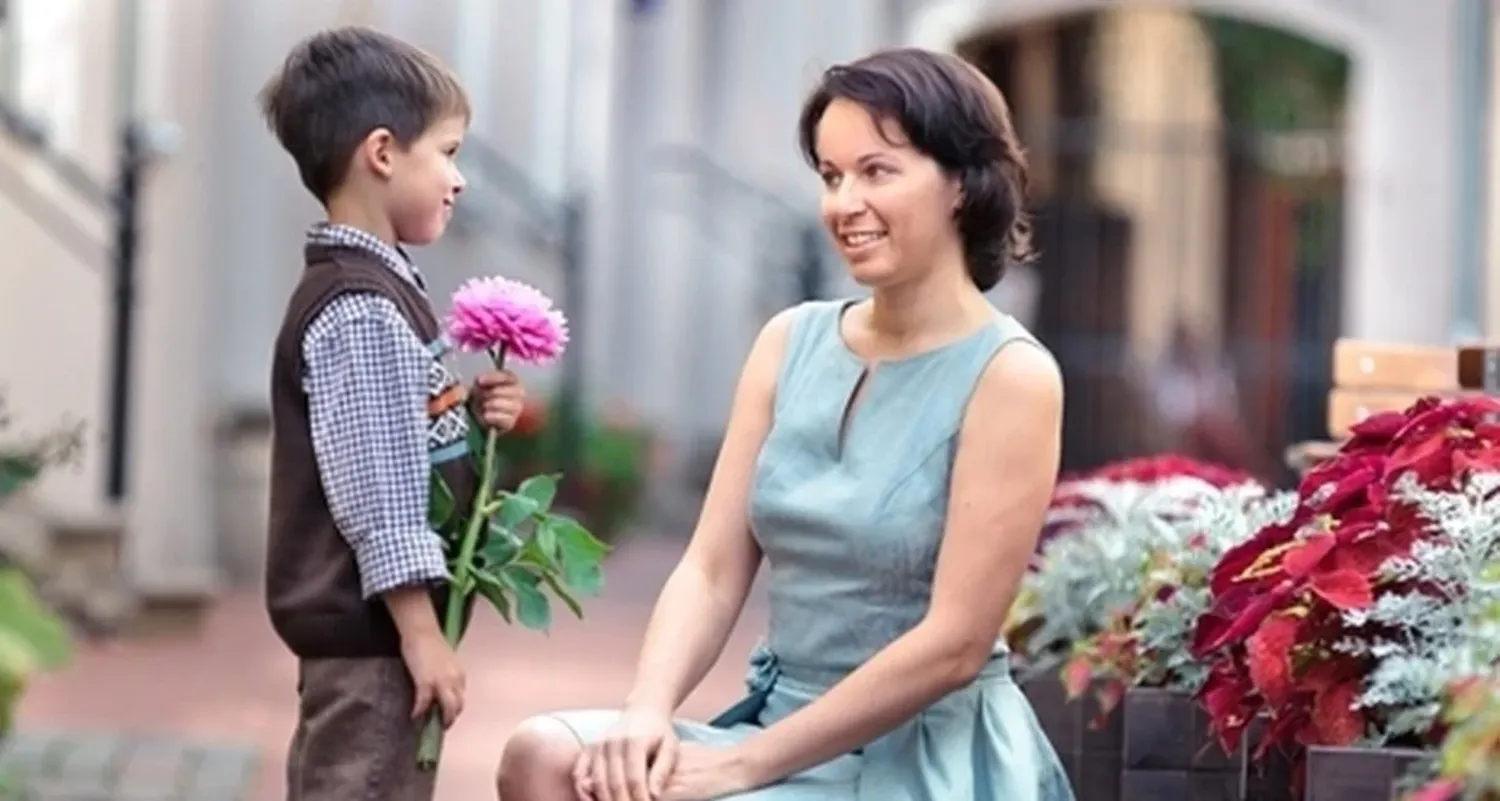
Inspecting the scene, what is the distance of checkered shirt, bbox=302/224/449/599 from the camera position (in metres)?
3.88

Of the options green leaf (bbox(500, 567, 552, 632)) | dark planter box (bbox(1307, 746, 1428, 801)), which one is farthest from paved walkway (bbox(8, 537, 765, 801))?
dark planter box (bbox(1307, 746, 1428, 801))

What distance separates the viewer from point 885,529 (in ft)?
11.9

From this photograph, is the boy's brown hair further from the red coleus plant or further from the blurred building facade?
the blurred building facade

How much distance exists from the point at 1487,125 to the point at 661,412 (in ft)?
17.0

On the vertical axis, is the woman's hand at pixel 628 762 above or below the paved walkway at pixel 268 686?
above

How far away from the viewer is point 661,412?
21.8 m

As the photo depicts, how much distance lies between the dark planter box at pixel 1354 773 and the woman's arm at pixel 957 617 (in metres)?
0.38

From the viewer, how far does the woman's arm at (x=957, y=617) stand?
3.54 metres

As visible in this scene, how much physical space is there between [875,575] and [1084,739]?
1020mm

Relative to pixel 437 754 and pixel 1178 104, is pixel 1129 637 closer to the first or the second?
pixel 437 754

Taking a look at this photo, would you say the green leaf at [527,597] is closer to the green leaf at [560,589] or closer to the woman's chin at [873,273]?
the green leaf at [560,589]

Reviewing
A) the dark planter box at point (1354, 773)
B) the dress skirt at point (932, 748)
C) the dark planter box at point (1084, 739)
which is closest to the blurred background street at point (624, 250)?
the dress skirt at point (932, 748)

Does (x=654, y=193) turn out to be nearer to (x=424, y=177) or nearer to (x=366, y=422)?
(x=424, y=177)

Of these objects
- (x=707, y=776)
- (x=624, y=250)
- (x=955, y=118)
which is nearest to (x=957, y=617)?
(x=707, y=776)
